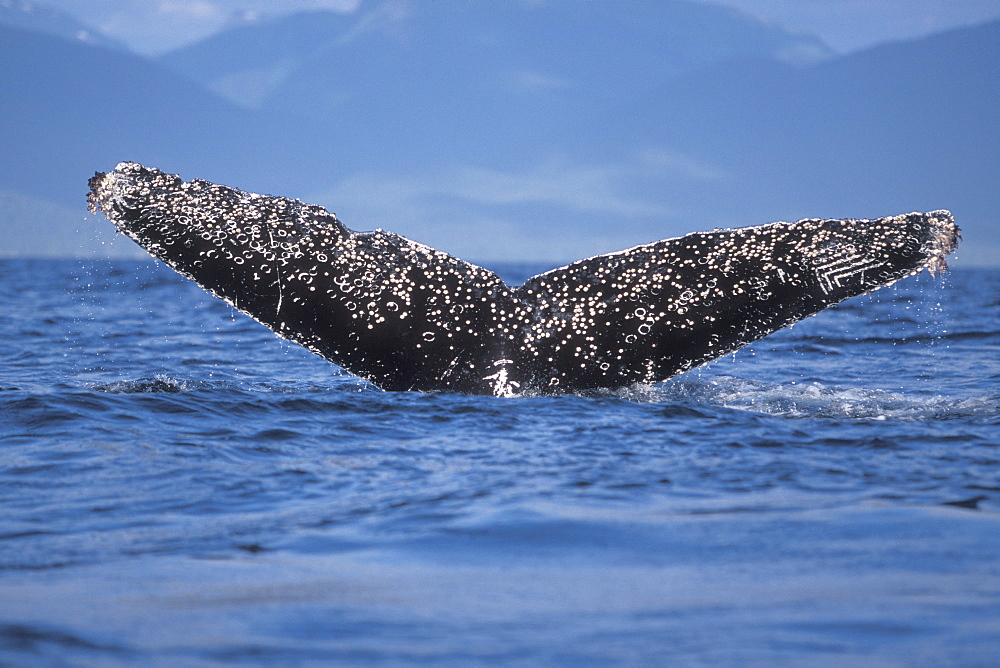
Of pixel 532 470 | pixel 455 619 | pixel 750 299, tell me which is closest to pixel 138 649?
pixel 455 619

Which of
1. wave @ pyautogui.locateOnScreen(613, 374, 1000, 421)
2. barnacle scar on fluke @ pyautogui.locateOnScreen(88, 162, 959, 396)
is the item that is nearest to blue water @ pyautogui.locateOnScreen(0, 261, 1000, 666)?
wave @ pyautogui.locateOnScreen(613, 374, 1000, 421)

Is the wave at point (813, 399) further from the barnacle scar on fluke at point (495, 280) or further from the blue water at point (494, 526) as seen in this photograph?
the barnacle scar on fluke at point (495, 280)

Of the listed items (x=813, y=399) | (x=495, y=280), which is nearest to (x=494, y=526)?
(x=495, y=280)

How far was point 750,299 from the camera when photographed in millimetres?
7137

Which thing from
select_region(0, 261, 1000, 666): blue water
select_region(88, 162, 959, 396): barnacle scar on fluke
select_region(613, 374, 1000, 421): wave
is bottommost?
select_region(0, 261, 1000, 666): blue water

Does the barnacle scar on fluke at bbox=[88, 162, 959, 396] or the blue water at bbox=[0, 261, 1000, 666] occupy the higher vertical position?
the barnacle scar on fluke at bbox=[88, 162, 959, 396]


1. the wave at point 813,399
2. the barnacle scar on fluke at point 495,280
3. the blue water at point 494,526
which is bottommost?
the blue water at point 494,526

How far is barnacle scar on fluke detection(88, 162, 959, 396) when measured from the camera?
23.3ft

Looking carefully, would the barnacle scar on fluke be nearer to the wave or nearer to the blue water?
the blue water

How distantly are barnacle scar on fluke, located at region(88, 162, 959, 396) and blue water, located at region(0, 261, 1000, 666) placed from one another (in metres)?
0.59

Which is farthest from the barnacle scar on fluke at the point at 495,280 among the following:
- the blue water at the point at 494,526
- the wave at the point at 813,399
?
the wave at the point at 813,399

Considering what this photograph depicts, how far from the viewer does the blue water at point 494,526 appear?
3.84m

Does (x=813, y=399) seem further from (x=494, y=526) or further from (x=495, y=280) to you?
(x=494, y=526)

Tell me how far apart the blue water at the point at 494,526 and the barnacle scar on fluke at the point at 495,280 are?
59 cm
